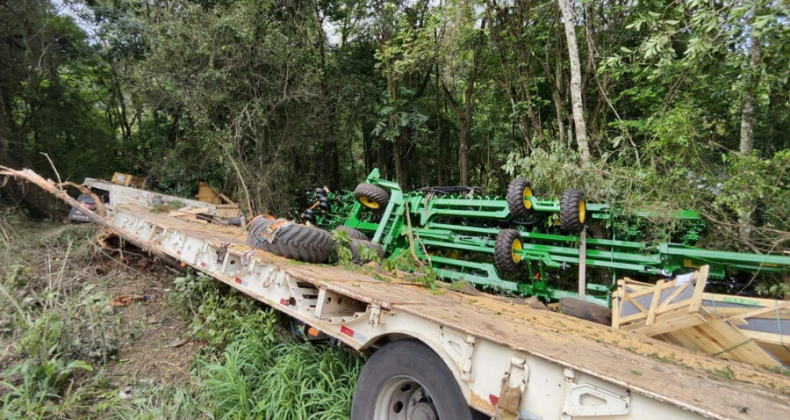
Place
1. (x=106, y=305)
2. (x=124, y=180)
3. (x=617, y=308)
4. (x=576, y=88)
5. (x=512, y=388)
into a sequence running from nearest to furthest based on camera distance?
(x=512, y=388) < (x=617, y=308) < (x=106, y=305) < (x=576, y=88) < (x=124, y=180)

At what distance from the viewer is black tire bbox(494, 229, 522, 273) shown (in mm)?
4082

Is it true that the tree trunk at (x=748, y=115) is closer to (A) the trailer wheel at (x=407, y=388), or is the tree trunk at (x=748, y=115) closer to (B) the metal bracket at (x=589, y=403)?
(B) the metal bracket at (x=589, y=403)

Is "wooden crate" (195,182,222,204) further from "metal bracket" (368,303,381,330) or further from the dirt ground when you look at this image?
"metal bracket" (368,303,381,330)

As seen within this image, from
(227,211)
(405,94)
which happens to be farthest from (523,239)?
(405,94)

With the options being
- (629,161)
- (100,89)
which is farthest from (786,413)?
(100,89)

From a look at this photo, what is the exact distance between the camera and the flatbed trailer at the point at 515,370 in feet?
3.60

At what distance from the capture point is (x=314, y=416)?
7.05 ft

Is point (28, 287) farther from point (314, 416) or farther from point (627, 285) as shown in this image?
point (627, 285)

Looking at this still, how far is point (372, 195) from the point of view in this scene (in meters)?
5.19

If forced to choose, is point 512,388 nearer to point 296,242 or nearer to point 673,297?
point 673,297

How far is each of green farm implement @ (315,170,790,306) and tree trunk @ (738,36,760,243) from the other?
40 centimetres

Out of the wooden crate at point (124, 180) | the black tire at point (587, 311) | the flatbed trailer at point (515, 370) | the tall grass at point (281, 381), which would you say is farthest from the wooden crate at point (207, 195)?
the black tire at point (587, 311)

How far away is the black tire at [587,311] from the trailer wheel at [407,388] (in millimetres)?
2102

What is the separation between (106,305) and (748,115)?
7253mm
